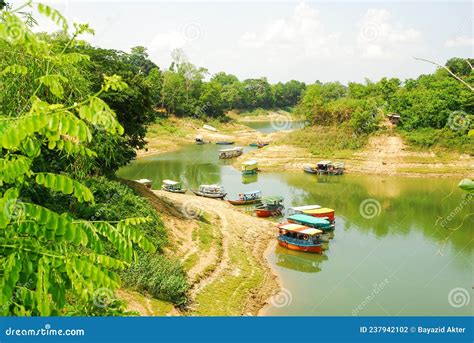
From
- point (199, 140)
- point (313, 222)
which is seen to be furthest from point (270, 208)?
point (199, 140)

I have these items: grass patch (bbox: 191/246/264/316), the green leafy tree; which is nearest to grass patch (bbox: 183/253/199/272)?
grass patch (bbox: 191/246/264/316)

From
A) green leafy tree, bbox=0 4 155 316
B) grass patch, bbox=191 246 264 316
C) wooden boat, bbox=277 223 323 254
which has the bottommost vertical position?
grass patch, bbox=191 246 264 316

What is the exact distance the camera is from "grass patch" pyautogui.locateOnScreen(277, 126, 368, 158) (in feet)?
184

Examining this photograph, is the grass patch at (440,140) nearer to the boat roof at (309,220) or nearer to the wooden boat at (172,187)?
the boat roof at (309,220)

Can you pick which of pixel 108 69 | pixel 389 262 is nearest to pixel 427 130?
pixel 389 262

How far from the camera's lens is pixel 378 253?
26188mm

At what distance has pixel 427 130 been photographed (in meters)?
54.8

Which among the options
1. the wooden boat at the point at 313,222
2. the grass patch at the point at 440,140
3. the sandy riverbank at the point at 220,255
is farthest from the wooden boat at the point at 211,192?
the grass patch at the point at 440,140

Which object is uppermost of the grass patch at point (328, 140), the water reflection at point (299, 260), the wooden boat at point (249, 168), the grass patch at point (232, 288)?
the grass patch at point (328, 140)

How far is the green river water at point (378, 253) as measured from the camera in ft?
66.5

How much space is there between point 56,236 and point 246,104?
115083 millimetres

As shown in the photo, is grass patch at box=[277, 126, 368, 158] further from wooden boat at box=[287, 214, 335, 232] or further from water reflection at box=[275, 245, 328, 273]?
water reflection at box=[275, 245, 328, 273]

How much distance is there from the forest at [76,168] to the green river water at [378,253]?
5572 millimetres

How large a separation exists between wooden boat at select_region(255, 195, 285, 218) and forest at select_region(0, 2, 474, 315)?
34.7ft
